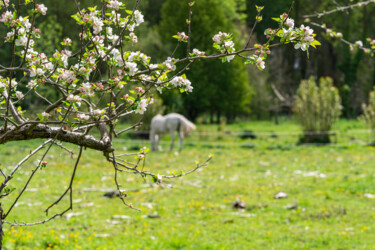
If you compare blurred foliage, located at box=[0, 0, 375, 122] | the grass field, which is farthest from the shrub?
blurred foliage, located at box=[0, 0, 375, 122]

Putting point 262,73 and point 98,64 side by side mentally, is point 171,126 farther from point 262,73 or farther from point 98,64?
point 262,73

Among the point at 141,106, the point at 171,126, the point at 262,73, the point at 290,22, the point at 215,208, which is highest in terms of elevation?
the point at 262,73

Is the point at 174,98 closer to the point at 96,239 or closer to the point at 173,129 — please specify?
the point at 173,129

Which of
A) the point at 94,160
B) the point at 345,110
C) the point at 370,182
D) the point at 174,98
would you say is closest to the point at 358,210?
the point at 370,182

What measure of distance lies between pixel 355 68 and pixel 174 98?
19.6m

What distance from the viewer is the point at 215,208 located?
8.77 meters

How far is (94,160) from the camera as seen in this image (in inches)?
645

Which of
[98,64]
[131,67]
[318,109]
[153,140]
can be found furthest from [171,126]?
[131,67]

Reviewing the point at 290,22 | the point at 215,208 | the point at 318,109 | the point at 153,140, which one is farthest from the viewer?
the point at 318,109

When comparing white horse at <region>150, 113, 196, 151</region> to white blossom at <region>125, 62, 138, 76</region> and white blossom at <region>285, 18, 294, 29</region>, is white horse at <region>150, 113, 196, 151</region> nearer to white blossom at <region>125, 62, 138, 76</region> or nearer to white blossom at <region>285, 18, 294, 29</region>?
white blossom at <region>125, 62, 138, 76</region>

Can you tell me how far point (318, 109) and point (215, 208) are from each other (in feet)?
46.3

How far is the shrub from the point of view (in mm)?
21016

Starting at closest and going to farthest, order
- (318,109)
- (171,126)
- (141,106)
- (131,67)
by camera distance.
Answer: (131,67) < (141,106) < (171,126) < (318,109)

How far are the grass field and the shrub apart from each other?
5.13 m
